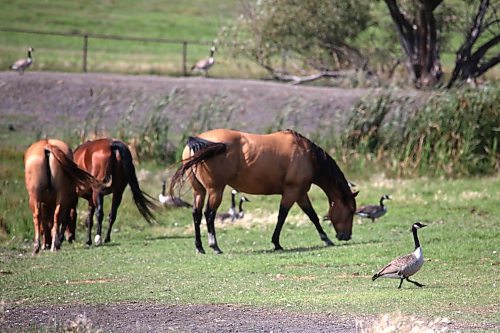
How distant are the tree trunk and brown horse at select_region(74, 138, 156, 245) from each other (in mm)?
22869

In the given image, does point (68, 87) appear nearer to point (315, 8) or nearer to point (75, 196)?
point (315, 8)

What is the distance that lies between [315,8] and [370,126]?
16.7 m

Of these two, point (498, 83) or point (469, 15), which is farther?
point (469, 15)

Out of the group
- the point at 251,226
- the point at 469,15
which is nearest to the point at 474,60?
the point at 469,15

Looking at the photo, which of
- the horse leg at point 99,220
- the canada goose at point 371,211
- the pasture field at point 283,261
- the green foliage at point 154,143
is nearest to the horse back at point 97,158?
the horse leg at point 99,220

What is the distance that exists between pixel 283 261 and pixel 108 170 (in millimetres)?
5954

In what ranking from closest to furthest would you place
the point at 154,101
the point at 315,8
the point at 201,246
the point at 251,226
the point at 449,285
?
1. the point at 449,285
2. the point at 201,246
3. the point at 251,226
4. the point at 154,101
5. the point at 315,8

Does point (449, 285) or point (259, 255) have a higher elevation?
point (449, 285)

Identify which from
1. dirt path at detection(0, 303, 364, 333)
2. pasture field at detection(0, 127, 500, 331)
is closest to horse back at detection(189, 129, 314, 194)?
pasture field at detection(0, 127, 500, 331)

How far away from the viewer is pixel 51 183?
1973 cm

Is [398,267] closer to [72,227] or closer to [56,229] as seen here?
[56,229]

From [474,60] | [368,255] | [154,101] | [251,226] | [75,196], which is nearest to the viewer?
[368,255]

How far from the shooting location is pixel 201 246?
19.4 metres

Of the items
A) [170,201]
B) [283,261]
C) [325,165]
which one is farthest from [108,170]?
[283,261]
